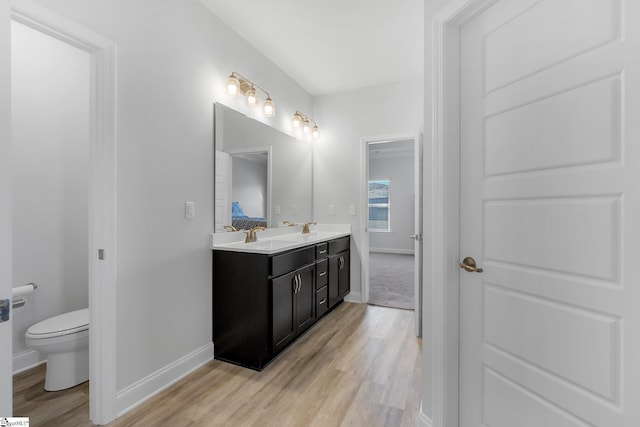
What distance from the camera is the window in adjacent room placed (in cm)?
817

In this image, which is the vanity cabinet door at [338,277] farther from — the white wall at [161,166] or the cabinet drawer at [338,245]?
the white wall at [161,166]

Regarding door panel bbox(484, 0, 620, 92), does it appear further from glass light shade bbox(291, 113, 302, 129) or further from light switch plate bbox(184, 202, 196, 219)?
glass light shade bbox(291, 113, 302, 129)

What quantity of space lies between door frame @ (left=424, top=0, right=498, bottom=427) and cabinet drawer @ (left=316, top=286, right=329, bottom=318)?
1610 mm

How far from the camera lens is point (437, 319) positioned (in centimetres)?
150

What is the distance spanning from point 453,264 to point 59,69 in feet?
10.8

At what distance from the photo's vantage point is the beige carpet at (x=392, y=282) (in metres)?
3.91

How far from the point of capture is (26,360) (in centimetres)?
223

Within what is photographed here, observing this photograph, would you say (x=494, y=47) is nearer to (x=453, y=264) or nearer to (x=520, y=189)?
(x=520, y=189)

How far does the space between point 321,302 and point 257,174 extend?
58.0 inches

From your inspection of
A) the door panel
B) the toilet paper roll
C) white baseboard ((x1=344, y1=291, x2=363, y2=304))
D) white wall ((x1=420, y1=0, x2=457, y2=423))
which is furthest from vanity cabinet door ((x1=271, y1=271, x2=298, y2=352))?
the door panel

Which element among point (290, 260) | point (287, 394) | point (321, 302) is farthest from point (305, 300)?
point (287, 394)

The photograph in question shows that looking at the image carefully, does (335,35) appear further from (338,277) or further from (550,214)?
(338,277)

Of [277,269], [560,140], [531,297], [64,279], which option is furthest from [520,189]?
[64,279]

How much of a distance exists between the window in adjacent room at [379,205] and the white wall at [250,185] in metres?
5.48
